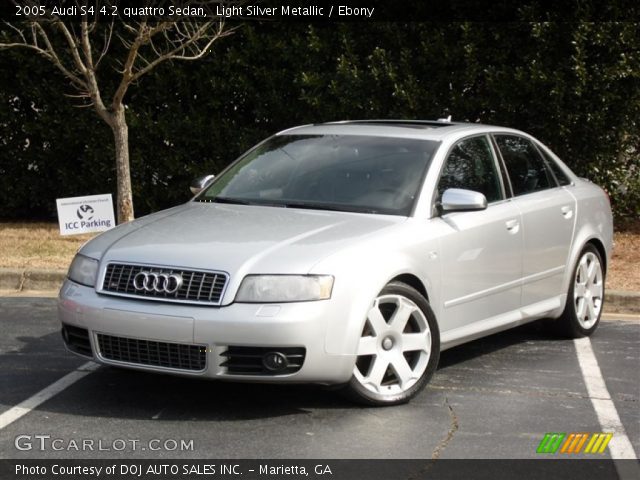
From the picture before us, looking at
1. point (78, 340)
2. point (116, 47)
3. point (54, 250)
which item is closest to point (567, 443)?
point (78, 340)

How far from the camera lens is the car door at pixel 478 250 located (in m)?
6.61

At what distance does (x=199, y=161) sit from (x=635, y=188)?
4.97 metres

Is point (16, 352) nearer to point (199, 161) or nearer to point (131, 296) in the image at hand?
point (131, 296)

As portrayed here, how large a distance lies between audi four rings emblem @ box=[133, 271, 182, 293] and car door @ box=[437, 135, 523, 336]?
1575 mm

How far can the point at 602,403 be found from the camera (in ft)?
20.8

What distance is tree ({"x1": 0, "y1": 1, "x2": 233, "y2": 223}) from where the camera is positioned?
11609 mm

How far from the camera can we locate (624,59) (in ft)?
40.0

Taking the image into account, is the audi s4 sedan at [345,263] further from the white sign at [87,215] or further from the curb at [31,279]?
the white sign at [87,215]

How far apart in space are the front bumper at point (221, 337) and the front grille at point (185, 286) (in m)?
0.04

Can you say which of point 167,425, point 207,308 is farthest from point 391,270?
point 167,425

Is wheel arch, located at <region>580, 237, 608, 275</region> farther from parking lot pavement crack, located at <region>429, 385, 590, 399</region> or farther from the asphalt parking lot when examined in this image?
parking lot pavement crack, located at <region>429, 385, 590, 399</region>

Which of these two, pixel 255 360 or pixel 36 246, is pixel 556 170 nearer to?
pixel 255 360

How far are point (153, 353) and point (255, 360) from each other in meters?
0.52
